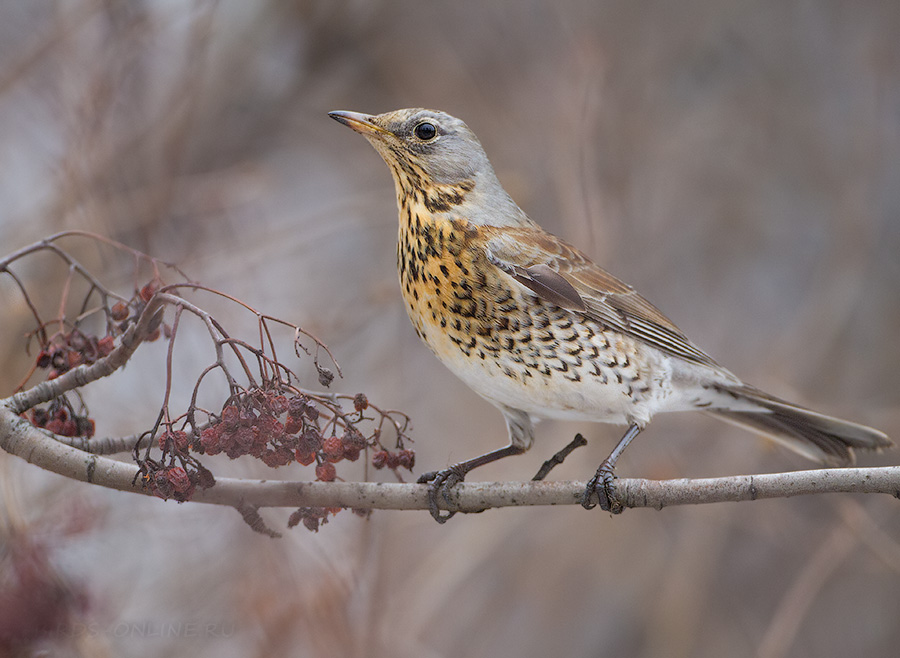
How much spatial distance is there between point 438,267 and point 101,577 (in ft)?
5.22

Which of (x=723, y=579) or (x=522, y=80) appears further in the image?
(x=522, y=80)

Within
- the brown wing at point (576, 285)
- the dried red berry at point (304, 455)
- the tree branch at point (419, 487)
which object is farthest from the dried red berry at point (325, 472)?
the brown wing at point (576, 285)

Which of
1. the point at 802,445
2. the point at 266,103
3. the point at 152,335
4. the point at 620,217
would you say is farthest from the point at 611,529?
the point at 152,335

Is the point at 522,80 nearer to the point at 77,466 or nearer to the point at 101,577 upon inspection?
the point at 101,577

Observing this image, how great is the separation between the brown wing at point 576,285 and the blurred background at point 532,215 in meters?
0.95

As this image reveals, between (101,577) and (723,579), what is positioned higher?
(101,577)

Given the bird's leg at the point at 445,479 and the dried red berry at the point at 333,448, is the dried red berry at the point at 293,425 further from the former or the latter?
the bird's leg at the point at 445,479

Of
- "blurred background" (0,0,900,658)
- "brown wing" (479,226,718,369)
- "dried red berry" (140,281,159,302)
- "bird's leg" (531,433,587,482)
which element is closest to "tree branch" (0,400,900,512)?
"bird's leg" (531,433,587,482)

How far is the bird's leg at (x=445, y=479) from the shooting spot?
232 centimetres

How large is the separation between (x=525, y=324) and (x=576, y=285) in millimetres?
385

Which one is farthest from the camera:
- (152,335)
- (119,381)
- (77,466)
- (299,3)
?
(299,3)

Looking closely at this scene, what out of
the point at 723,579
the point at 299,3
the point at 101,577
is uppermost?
the point at 299,3

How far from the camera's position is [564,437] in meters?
4.87

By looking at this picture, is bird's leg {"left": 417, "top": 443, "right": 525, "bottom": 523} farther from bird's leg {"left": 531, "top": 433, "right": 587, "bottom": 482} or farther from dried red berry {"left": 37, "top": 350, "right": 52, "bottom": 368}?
dried red berry {"left": 37, "top": 350, "right": 52, "bottom": 368}
